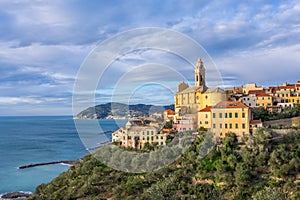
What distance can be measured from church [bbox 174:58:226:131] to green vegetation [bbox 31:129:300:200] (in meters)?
3.21

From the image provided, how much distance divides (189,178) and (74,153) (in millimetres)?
32966

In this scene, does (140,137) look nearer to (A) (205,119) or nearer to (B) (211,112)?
(A) (205,119)

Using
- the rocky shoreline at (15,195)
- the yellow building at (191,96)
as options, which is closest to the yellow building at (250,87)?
the yellow building at (191,96)

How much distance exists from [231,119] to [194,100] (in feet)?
22.9

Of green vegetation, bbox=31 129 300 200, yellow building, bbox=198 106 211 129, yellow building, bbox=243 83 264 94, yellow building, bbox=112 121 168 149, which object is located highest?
yellow building, bbox=243 83 264 94

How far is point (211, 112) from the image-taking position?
23250 millimetres

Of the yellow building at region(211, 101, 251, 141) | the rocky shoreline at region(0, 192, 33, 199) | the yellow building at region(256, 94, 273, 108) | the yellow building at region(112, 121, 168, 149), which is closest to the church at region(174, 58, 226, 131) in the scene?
the yellow building at region(211, 101, 251, 141)

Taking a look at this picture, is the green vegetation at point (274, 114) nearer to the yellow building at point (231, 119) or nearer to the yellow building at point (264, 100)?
the yellow building at point (264, 100)

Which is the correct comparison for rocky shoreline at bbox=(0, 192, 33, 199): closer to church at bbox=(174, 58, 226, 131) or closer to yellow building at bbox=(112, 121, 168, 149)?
yellow building at bbox=(112, 121, 168, 149)

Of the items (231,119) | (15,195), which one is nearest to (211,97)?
(231,119)

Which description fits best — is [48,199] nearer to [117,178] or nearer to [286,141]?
[117,178]

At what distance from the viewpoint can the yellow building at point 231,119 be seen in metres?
21.8

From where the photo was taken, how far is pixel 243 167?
18.9 meters

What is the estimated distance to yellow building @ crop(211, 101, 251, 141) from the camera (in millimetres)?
21797
